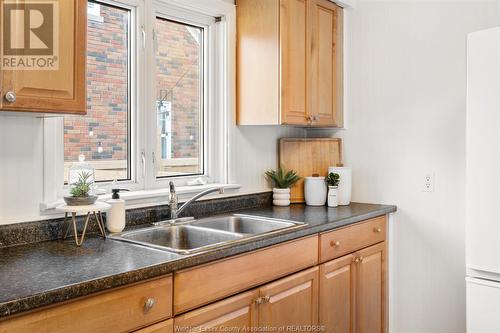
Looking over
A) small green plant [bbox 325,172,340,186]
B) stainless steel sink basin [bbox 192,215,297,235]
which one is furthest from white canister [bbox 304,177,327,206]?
stainless steel sink basin [bbox 192,215,297,235]

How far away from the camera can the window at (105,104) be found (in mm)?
2156

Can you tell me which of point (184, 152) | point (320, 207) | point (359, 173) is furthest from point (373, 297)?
point (184, 152)

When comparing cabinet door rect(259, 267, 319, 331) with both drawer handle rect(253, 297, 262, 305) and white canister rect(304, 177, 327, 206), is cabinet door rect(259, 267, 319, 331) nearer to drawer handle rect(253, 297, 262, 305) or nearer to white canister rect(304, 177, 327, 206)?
drawer handle rect(253, 297, 262, 305)

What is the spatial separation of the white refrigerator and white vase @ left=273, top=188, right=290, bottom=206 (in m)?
1.07

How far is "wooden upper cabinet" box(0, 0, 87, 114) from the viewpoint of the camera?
148 cm

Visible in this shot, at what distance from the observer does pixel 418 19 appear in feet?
9.30

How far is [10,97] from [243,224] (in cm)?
136

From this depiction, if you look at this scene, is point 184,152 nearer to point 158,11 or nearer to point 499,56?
point 158,11

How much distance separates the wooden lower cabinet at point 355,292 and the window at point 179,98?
3.12ft

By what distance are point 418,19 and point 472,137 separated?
0.99m

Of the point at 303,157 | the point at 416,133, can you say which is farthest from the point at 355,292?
the point at 416,133

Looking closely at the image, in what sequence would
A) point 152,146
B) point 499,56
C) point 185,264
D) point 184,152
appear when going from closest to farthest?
point 185,264
point 499,56
point 152,146
point 184,152

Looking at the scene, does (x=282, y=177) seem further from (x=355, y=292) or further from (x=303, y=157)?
(x=355, y=292)

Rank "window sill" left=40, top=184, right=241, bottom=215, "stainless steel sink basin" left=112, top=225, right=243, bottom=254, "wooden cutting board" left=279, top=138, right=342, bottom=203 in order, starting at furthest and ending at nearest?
"wooden cutting board" left=279, top=138, right=342, bottom=203, "stainless steel sink basin" left=112, top=225, right=243, bottom=254, "window sill" left=40, top=184, right=241, bottom=215
